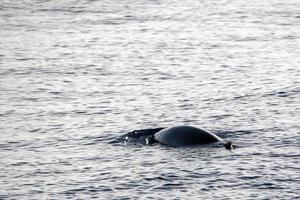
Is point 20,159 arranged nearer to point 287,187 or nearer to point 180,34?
point 287,187

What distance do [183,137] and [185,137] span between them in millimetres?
54

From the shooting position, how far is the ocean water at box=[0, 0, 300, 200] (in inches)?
855

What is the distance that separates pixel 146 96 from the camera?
30.6m

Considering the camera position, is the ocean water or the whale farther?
the whale

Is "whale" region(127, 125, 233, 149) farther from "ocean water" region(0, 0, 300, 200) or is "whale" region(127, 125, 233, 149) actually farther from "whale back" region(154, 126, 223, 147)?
"ocean water" region(0, 0, 300, 200)

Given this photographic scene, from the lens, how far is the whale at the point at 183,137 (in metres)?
Answer: 24.4

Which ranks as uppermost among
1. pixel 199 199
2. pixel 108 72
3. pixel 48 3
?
pixel 48 3

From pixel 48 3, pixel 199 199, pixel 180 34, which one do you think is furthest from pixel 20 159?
pixel 48 3

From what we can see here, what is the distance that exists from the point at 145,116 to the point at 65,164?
17.6ft

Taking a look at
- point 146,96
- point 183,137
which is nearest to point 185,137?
point 183,137

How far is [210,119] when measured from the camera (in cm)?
2723

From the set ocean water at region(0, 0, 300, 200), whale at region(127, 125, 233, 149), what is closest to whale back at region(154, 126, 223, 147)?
whale at region(127, 125, 233, 149)

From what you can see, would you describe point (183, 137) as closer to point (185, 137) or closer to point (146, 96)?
point (185, 137)

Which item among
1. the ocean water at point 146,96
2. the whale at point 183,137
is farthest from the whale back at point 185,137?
the ocean water at point 146,96
